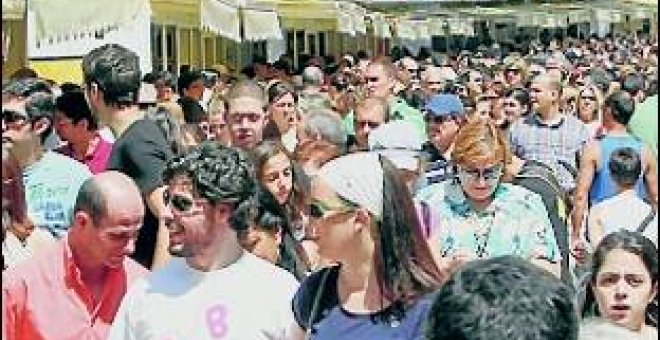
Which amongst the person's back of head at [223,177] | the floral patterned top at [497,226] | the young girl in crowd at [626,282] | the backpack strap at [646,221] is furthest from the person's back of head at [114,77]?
the young girl in crowd at [626,282]

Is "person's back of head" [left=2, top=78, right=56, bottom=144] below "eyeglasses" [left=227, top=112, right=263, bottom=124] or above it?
above

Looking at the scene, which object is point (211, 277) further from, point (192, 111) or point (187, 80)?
point (187, 80)

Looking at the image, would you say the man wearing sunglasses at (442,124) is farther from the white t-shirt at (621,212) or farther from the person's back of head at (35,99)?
the person's back of head at (35,99)

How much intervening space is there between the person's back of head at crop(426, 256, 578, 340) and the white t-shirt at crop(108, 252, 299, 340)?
199 centimetres

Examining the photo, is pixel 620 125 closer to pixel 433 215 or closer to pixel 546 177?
pixel 546 177

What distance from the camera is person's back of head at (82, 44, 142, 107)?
23.2ft

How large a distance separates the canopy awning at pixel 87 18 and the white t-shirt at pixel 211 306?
5754mm

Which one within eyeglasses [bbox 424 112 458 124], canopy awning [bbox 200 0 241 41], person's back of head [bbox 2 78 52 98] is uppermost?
canopy awning [bbox 200 0 241 41]

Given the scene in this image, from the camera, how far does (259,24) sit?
21.2 meters

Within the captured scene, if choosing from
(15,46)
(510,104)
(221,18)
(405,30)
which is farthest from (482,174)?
(405,30)

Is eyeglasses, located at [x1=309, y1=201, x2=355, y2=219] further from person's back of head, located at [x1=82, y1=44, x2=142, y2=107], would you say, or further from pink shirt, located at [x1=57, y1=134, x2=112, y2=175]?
pink shirt, located at [x1=57, y1=134, x2=112, y2=175]

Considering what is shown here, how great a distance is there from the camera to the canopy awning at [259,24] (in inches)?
816

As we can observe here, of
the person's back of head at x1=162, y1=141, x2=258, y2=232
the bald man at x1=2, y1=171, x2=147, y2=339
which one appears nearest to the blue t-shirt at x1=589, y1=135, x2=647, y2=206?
the person's back of head at x1=162, y1=141, x2=258, y2=232

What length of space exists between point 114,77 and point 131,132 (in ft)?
0.98
